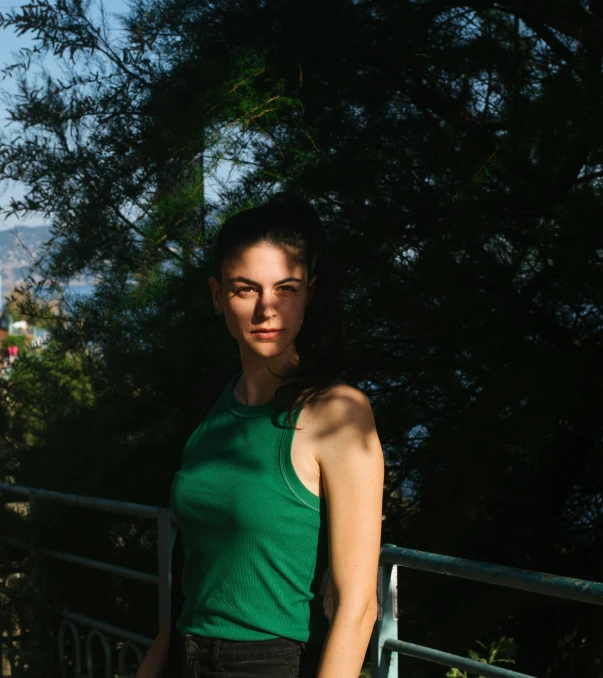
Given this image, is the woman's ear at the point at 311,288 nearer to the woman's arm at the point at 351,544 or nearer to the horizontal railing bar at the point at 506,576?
the woman's arm at the point at 351,544

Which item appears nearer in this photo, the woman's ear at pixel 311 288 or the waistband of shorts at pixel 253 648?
the waistband of shorts at pixel 253 648

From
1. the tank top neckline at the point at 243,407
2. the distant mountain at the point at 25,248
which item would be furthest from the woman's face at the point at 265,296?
the distant mountain at the point at 25,248

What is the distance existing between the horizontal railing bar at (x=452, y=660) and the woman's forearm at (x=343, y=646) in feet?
2.52

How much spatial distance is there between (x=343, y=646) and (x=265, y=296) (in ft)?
2.20

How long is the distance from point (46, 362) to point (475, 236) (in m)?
3.09

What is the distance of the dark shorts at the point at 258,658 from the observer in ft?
5.67

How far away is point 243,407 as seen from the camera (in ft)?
6.36

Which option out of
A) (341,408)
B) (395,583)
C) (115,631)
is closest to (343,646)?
(341,408)

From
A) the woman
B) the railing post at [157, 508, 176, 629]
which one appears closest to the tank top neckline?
the woman

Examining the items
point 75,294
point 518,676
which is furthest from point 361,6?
point 518,676

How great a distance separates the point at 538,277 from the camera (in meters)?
4.17

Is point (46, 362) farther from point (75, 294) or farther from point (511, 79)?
point (511, 79)

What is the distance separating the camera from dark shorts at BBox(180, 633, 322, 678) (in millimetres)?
1729

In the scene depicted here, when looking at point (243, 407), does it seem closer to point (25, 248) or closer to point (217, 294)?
point (217, 294)
